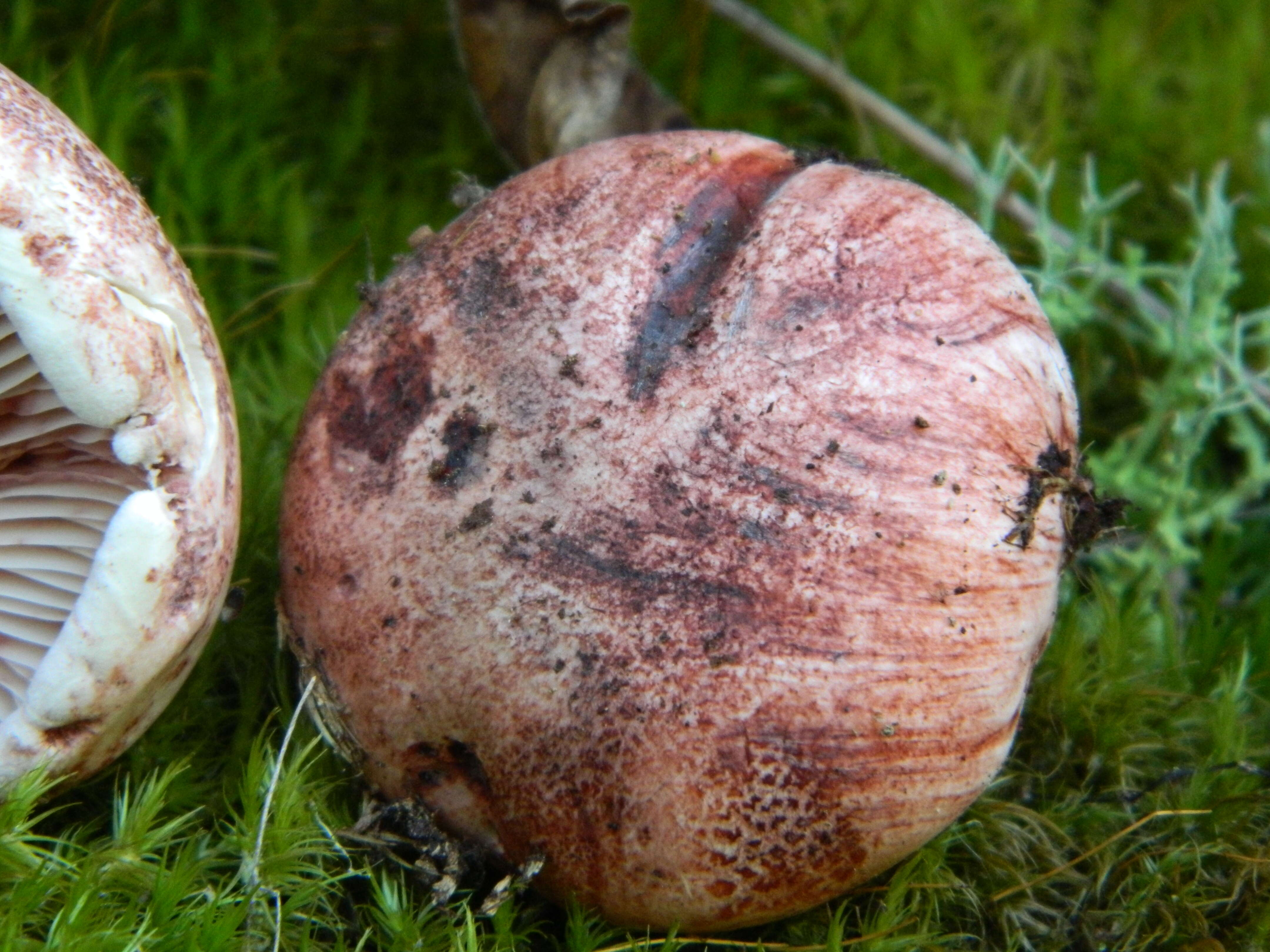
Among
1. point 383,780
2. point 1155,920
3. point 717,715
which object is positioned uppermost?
point 717,715

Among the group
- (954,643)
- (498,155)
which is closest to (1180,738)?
(954,643)

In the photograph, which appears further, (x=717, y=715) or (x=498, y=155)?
(x=498, y=155)

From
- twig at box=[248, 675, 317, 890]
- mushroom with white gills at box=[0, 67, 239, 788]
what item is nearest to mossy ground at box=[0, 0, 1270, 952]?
twig at box=[248, 675, 317, 890]

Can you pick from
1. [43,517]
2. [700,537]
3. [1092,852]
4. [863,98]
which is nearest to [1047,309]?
[863,98]

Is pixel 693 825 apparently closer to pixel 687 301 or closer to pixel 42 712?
pixel 687 301

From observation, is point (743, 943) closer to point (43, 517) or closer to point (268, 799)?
point (268, 799)

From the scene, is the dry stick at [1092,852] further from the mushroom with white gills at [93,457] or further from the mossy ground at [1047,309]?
the mushroom with white gills at [93,457]
